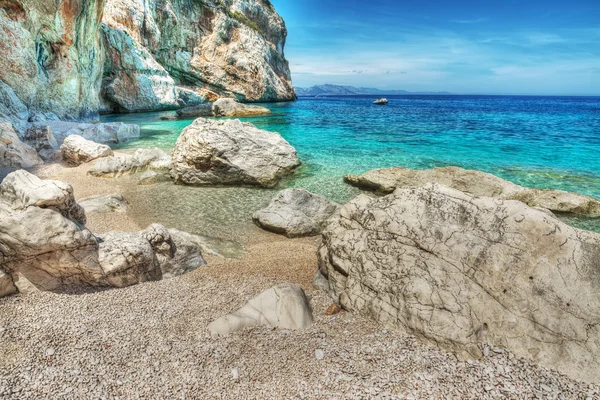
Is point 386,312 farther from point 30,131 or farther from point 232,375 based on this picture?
point 30,131

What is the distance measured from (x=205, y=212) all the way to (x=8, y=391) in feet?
20.4

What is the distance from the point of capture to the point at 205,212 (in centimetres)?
895

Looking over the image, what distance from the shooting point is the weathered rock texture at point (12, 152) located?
11.5m

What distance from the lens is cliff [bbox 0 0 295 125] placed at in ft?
55.6

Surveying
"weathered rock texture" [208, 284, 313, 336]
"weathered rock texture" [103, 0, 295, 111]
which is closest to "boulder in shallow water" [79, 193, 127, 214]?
"weathered rock texture" [208, 284, 313, 336]

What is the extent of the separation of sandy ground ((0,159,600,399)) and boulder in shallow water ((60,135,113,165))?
35.9 ft

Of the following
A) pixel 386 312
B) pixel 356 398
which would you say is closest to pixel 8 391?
pixel 356 398

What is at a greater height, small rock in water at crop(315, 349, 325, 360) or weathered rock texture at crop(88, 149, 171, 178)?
weathered rock texture at crop(88, 149, 171, 178)

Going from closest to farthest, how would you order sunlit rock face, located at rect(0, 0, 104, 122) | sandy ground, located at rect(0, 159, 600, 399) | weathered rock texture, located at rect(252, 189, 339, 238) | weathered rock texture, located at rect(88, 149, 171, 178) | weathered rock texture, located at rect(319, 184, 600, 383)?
sandy ground, located at rect(0, 159, 600, 399), weathered rock texture, located at rect(319, 184, 600, 383), weathered rock texture, located at rect(252, 189, 339, 238), weathered rock texture, located at rect(88, 149, 171, 178), sunlit rock face, located at rect(0, 0, 104, 122)

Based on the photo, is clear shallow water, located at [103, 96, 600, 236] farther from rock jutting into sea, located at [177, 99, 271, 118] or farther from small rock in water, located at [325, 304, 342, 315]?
rock jutting into sea, located at [177, 99, 271, 118]

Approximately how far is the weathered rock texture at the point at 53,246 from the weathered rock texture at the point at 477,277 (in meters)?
2.96

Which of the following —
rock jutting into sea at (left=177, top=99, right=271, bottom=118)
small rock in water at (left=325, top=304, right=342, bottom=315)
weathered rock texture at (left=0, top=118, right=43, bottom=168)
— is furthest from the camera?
rock jutting into sea at (left=177, top=99, right=271, bottom=118)

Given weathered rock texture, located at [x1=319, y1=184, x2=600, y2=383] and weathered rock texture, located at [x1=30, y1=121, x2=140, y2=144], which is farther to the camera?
weathered rock texture, located at [x1=30, y1=121, x2=140, y2=144]

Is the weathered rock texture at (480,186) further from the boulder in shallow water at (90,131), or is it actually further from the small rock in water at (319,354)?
the boulder in shallow water at (90,131)
